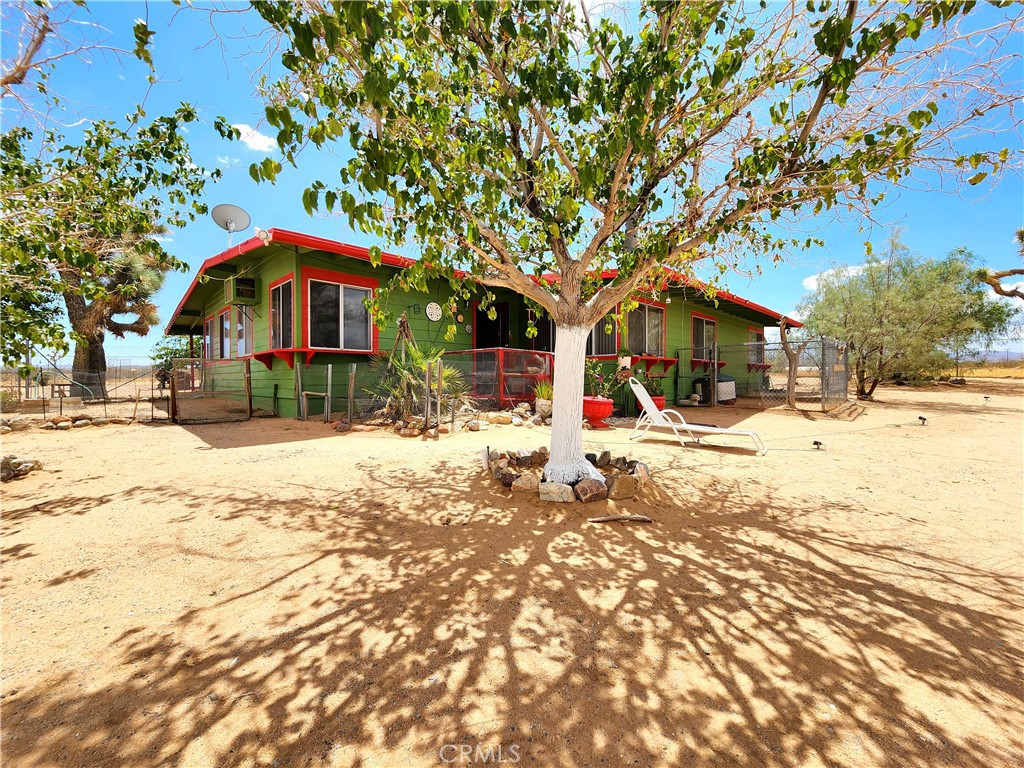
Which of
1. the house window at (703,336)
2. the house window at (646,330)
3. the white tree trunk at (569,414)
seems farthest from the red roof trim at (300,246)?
the house window at (703,336)

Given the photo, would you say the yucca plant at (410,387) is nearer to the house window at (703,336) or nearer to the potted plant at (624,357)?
the potted plant at (624,357)

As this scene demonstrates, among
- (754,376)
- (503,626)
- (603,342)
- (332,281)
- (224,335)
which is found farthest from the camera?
(754,376)

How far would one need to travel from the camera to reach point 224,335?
13.9m

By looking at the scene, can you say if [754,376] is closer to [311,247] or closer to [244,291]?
[311,247]

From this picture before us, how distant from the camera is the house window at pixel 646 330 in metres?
11.9

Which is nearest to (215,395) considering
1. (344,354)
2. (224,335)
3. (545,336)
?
(224,335)

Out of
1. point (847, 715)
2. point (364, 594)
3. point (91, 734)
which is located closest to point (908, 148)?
point (847, 715)

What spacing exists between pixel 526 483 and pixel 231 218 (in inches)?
418

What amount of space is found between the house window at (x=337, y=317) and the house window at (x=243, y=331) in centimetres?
331

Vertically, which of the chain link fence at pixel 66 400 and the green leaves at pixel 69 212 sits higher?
the green leaves at pixel 69 212

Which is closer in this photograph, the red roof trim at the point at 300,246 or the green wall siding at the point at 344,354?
the red roof trim at the point at 300,246

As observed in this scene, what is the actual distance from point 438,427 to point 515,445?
1.69 m

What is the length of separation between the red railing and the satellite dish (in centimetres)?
619

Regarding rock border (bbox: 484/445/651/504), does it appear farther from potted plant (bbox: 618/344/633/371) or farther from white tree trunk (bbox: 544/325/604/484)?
potted plant (bbox: 618/344/633/371)
